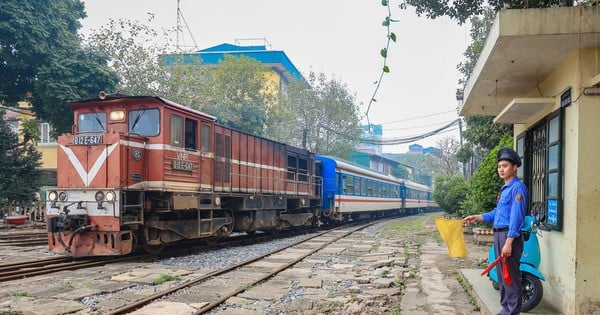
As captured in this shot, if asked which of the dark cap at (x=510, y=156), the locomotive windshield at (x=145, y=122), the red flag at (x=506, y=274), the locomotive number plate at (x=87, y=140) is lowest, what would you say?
the red flag at (x=506, y=274)

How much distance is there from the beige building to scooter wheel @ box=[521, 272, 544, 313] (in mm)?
211

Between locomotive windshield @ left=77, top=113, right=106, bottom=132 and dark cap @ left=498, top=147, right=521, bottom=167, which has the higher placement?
locomotive windshield @ left=77, top=113, right=106, bottom=132

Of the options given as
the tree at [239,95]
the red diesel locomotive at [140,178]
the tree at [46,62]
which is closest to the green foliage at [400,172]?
the tree at [239,95]

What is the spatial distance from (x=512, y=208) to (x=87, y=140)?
26.3 ft

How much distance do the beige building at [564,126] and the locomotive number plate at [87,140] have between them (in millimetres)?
7173

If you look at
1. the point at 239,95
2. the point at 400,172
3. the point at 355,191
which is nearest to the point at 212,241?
the point at 355,191

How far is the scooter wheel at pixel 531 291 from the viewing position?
491 cm

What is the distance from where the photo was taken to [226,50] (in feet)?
138

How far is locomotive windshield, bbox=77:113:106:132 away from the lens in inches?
406

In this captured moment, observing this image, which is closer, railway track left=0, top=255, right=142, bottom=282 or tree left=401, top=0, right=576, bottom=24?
railway track left=0, top=255, right=142, bottom=282

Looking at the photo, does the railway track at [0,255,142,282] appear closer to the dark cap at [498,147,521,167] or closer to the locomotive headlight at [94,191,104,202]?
the locomotive headlight at [94,191,104,202]

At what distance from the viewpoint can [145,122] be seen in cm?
1002

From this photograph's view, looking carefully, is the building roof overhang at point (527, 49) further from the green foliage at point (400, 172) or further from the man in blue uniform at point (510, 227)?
the green foliage at point (400, 172)

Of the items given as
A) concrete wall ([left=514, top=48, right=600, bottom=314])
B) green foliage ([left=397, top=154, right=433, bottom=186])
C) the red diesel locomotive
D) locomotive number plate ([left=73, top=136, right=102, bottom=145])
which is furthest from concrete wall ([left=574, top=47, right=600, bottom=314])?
green foliage ([left=397, top=154, right=433, bottom=186])
